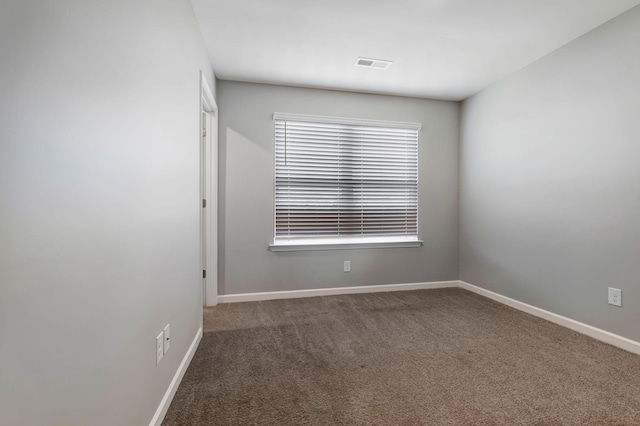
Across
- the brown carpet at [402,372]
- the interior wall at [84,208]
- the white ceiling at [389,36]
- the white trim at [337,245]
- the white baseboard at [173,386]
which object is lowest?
the brown carpet at [402,372]

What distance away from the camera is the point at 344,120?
344cm

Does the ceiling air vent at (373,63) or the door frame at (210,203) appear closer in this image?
the ceiling air vent at (373,63)

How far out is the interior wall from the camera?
606 mm

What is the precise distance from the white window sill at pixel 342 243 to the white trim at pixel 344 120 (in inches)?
54.8

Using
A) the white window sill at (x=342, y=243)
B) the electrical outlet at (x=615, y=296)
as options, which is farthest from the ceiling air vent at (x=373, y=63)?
the electrical outlet at (x=615, y=296)

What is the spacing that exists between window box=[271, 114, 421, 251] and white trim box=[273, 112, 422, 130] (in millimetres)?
11

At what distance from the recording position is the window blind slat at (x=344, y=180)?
3.35 m

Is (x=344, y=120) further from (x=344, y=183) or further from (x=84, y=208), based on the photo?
(x=84, y=208)

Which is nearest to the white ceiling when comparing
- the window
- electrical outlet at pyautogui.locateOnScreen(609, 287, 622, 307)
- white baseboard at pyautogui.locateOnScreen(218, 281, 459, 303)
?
the window

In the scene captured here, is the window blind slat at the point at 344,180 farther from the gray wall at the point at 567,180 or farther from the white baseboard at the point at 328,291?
the gray wall at the point at 567,180

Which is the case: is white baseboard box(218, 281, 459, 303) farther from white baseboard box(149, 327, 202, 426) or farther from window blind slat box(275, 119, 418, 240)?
white baseboard box(149, 327, 202, 426)

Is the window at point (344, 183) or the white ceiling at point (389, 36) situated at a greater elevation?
the white ceiling at point (389, 36)

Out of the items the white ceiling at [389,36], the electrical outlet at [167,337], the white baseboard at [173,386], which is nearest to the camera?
the white baseboard at [173,386]

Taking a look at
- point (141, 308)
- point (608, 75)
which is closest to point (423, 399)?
point (141, 308)
